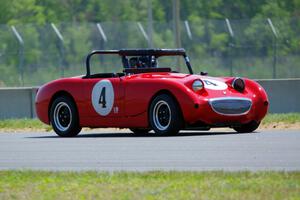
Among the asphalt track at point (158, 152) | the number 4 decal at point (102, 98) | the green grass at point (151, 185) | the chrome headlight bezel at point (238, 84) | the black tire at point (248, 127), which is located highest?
the chrome headlight bezel at point (238, 84)

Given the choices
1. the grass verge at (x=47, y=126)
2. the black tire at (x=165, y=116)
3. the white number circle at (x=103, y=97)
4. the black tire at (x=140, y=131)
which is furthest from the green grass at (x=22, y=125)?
the black tire at (x=165, y=116)

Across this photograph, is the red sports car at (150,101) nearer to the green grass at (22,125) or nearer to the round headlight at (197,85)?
the round headlight at (197,85)

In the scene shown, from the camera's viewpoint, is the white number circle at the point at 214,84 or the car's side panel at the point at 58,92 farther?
the car's side panel at the point at 58,92

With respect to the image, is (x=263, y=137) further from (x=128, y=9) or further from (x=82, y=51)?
(x=128, y=9)

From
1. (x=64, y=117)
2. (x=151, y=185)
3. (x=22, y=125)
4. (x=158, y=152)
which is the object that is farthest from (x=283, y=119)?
(x=151, y=185)

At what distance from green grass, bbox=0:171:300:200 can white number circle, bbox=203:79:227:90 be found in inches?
210

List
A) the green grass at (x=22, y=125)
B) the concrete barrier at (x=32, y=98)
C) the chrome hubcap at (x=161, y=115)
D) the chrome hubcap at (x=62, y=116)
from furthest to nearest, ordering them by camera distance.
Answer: the concrete barrier at (x=32, y=98), the green grass at (x=22, y=125), the chrome hubcap at (x=62, y=116), the chrome hubcap at (x=161, y=115)

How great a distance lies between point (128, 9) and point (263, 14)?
7353 millimetres

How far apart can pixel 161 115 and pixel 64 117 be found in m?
2.03

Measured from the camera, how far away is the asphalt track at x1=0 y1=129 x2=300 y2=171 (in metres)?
11.6

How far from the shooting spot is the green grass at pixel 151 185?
9.04 metres

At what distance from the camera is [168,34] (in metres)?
43.6

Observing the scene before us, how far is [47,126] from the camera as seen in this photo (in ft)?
Result: 66.0

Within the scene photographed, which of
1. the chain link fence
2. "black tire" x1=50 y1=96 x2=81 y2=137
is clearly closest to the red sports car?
"black tire" x1=50 y1=96 x2=81 y2=137
